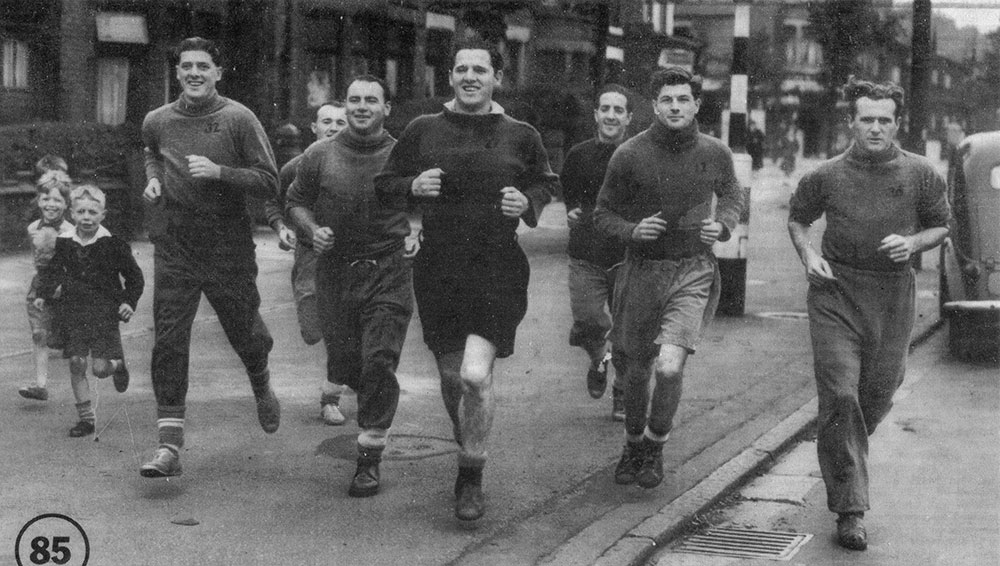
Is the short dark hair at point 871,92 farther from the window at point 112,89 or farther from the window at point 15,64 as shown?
the window at point 112,89

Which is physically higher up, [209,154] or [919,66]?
[919,66]

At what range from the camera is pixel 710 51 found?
62156 millimetres

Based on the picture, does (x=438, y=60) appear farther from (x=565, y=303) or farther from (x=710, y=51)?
(x=710, y=51)

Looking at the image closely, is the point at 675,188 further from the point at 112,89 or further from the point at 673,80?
the point at 112,89

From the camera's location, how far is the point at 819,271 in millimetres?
6355

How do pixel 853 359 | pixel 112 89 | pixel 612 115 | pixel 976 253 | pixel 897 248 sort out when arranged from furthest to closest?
1. pixel 112 89
2. pixel 976 253
3. pixel 612 115
4. pixel 853 359
5. pixel 897 248

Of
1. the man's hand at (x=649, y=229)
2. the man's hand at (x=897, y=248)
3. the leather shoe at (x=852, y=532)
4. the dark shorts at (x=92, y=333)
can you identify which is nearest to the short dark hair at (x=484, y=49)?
the man's hand at (x=649, y=229)

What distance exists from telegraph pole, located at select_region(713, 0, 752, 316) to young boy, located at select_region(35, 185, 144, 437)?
6491mm

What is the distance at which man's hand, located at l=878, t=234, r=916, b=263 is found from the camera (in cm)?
619

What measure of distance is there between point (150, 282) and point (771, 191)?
93.6 feet

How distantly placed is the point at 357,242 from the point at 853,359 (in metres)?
2.25

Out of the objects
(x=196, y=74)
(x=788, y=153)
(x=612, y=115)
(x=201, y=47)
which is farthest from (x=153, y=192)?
(x=788, y=153)

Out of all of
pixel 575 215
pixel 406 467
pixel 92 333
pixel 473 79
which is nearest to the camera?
pixel 473 79

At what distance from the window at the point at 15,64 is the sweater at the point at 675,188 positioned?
14.7m
